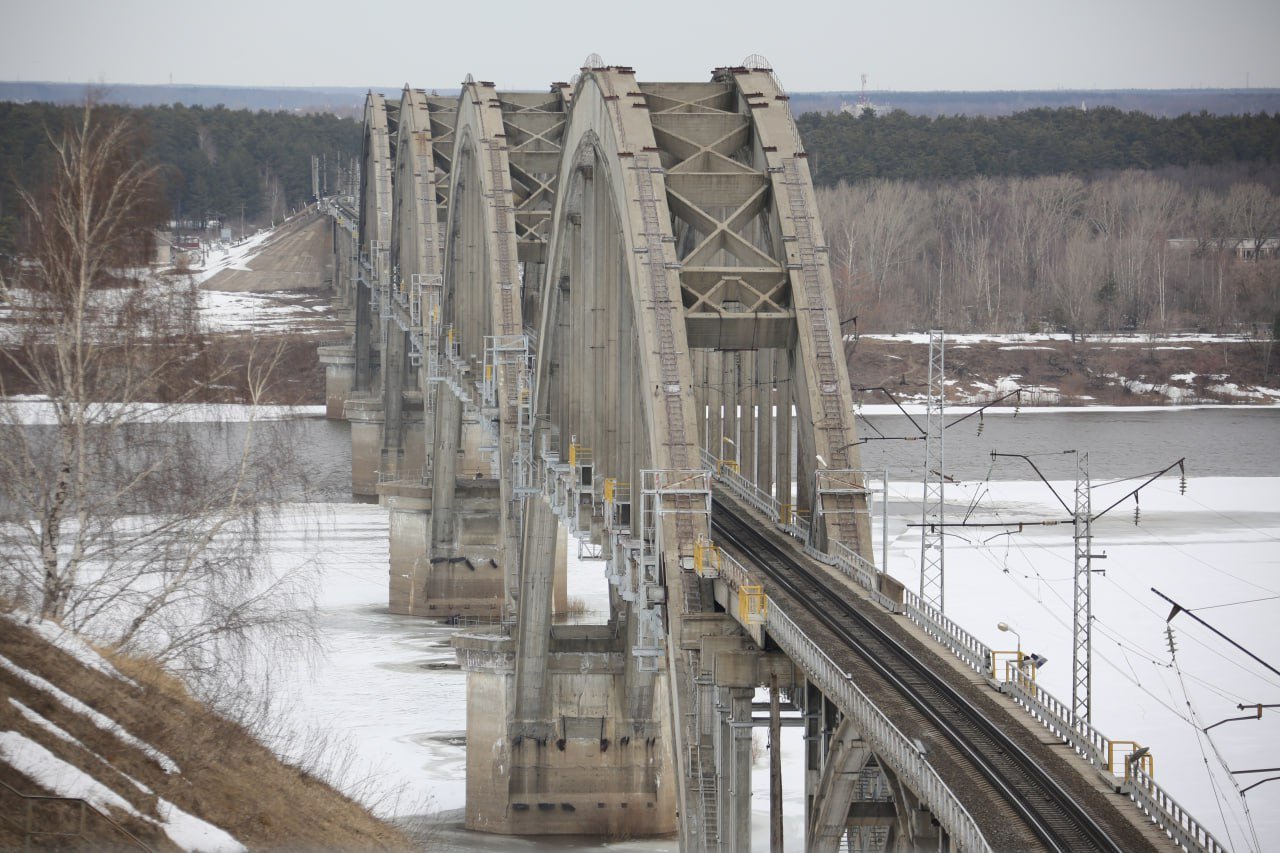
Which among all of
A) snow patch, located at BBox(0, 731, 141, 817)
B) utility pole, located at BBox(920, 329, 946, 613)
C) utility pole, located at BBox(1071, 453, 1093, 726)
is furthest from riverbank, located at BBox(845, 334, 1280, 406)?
snow patch, located at BBox(0, 731, 141, 817)

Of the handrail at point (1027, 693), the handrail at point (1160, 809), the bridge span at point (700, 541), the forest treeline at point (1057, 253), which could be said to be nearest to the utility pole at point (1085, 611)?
the handrail at point (1027, 693)

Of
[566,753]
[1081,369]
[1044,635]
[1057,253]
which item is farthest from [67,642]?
→ [1057,253]

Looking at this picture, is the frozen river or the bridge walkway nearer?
the bridge walkway

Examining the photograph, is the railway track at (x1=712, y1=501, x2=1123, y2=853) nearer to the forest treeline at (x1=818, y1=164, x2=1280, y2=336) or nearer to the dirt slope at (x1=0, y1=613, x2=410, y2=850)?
the dirt slope at (x1=0, y1=613, x2=410, y2=850)

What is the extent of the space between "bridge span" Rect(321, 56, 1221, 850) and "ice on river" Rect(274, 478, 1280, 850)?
2.41m

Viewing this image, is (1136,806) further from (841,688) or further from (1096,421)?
(1096,421)

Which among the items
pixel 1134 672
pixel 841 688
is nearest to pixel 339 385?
pixel 1134 672

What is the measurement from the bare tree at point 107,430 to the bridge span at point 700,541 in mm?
7437

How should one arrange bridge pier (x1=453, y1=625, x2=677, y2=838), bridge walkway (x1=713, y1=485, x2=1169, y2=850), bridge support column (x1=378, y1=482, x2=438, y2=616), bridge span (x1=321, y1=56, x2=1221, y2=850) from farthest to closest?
bridge support column (x1=378, y1=482, x2=438, y2=616) → bridge pier (x1=453, y1=625, x2=677, y2=838) → bridge span (x1=321, y1=56, x2=1221, y2=850) → bridge walkway (x1=713, y1=485, x2=1169, y2=850)

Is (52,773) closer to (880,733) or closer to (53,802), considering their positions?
(53,802)

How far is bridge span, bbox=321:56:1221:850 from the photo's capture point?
74.4 feet

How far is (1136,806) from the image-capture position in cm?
2050

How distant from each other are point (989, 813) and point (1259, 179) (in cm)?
18572

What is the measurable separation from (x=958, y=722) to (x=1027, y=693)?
4.86 ft
